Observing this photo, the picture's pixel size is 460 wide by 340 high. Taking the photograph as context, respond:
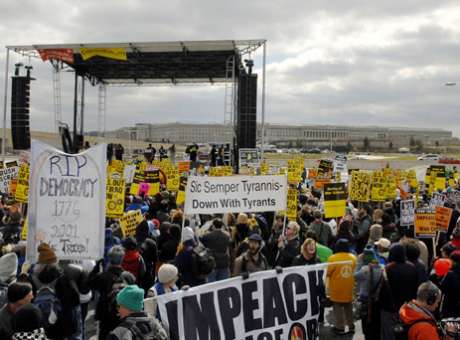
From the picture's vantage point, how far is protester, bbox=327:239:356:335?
20.1ft

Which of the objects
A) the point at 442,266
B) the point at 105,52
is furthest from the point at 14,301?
the point at 105,52

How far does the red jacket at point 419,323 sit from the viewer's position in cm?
389

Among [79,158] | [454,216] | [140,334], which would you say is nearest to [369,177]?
[454,216]

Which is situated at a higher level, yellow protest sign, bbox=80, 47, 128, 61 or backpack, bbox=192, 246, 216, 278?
yellow protest sign, bbox=80, 47, 128, 61

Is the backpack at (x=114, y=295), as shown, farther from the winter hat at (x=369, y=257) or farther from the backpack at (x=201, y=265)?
the winter hat at (x=369, y=257)

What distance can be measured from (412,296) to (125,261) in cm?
329

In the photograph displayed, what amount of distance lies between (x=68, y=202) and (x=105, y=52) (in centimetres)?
2124

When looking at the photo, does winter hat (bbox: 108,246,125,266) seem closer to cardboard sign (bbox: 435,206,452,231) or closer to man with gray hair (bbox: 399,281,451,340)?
man with gray hair (bbox: 399,281,451,340)

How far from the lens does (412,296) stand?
5.26 m

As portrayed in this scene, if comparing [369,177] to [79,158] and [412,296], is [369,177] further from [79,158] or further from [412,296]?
[79,158]

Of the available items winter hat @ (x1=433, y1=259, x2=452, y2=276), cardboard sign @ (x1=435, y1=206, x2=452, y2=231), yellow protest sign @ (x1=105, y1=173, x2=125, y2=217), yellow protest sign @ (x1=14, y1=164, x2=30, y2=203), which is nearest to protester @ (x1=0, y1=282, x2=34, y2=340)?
winter hat @ (x1=433, y1=259, x2=452, y2=276)

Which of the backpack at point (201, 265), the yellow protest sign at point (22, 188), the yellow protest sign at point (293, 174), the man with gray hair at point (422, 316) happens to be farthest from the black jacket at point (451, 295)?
the yellow protest sign at point (293, 174)

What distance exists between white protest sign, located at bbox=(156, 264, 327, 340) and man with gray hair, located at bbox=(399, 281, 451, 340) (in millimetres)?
887

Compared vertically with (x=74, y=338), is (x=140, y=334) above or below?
above
